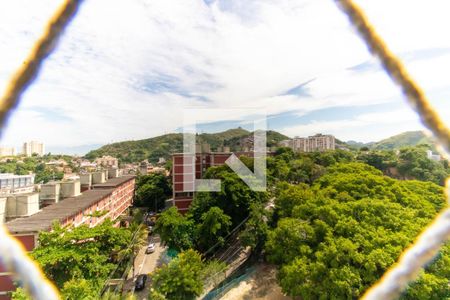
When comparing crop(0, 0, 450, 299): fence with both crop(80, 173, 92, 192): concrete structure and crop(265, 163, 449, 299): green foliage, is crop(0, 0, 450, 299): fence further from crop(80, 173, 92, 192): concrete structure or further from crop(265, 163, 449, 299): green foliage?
crop(80, 173, 92, 192): concrete structure

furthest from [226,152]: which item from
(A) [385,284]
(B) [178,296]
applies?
(A) [385,284]

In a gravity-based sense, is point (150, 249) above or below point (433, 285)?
below

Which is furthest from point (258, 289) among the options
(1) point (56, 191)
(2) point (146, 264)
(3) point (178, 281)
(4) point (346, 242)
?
(1) point (56, 191)

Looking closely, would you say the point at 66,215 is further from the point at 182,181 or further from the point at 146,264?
the point at 182,181

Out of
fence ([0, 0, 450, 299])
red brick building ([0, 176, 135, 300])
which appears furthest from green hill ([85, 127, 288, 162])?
fence ([0, 0, 450, 299])

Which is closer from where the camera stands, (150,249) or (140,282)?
(140,282)

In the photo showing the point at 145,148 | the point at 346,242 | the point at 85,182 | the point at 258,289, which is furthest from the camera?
the point at 145,148

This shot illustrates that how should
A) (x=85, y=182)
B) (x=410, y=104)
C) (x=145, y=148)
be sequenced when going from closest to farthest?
(x=410, y=104), (x=85, y=182), (x=145, y=148)
